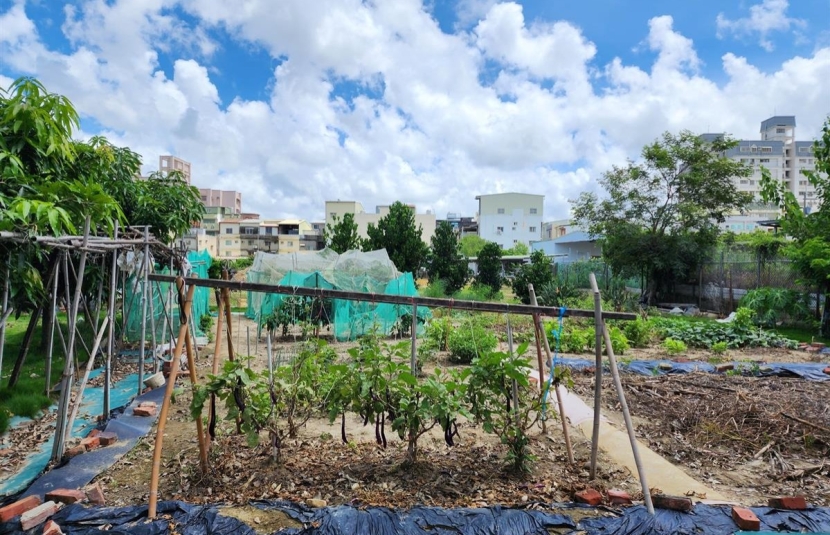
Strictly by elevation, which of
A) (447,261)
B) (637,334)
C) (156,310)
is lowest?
(637,334)

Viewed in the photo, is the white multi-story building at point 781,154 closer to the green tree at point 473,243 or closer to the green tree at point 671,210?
the green tree at point 473,243

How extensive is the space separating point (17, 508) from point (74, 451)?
1127 mm

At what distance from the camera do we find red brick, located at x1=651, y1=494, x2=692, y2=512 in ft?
10.1

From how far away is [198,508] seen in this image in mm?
2979

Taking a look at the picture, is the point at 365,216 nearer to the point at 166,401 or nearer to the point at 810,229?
the point at 810,229

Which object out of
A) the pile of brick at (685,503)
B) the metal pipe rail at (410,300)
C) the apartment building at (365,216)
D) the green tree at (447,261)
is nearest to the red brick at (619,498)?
the pile of brick at (685,503)

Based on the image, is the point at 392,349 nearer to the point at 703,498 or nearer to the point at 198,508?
the point at 198,508

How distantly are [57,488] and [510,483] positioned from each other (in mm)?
3215

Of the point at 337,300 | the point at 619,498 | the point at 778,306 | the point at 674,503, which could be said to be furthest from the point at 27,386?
the point at 778,306

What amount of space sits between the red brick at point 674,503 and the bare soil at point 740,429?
721mm

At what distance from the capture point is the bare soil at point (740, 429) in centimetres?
381

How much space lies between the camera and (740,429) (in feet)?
15.4

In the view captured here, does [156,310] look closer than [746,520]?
No

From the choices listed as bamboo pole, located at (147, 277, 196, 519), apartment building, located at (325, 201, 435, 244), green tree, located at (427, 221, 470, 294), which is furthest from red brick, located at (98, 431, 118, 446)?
apartment building, located at (325, 201, 435, 244)
